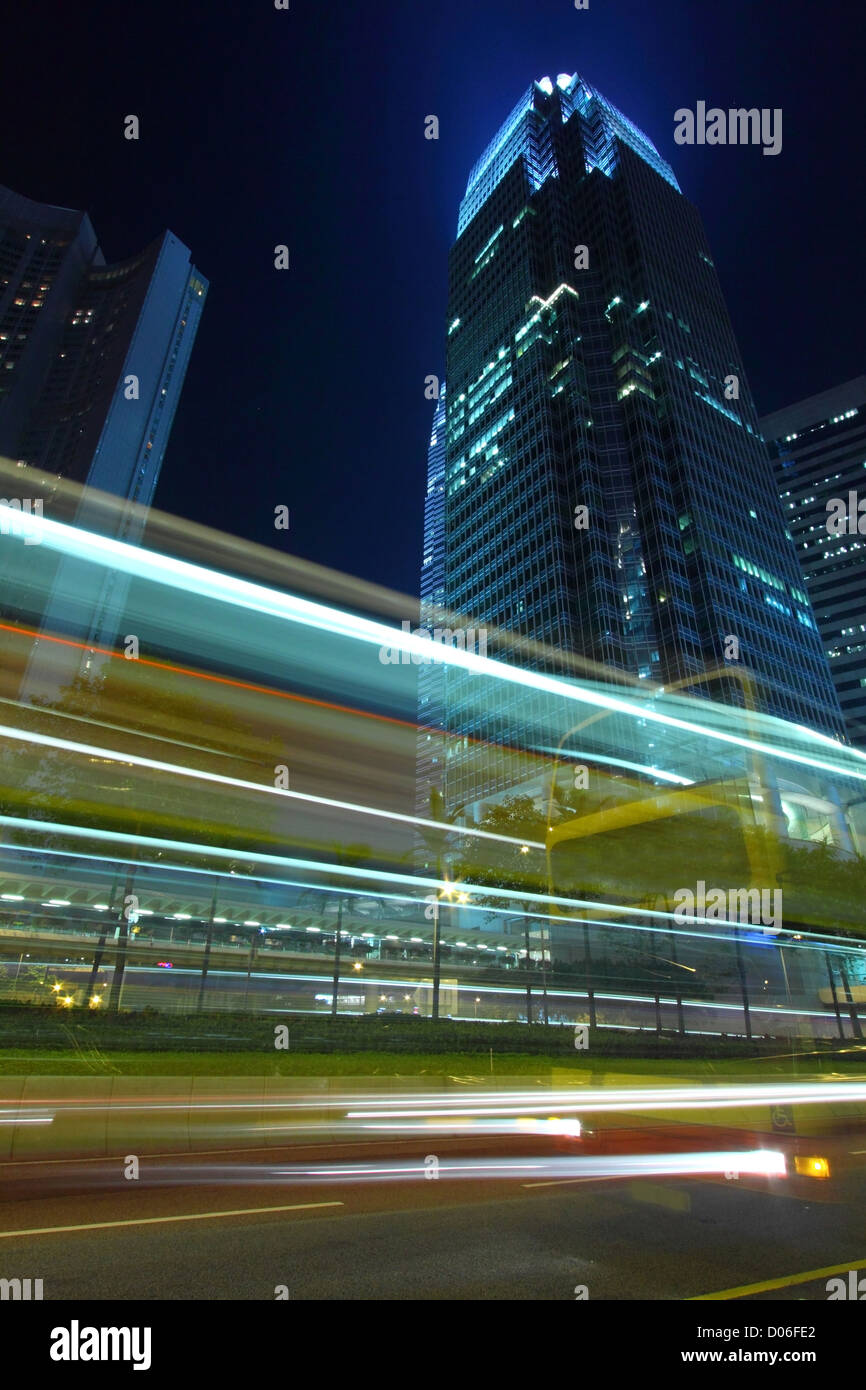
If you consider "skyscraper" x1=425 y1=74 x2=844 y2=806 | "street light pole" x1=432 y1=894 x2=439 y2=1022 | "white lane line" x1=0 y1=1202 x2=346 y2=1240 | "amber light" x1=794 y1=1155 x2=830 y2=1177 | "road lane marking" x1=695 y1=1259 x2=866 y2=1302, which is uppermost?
"skyscraper" x1=425 y1=74 x2=844 y2=806

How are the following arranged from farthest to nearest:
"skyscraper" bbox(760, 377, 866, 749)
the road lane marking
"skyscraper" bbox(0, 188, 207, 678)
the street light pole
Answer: "skyscraper" bbox(760, 377, 866, 749) < "skyscraper" bbox(0, 188, 207, 678) < the street light pole < the road lane marking

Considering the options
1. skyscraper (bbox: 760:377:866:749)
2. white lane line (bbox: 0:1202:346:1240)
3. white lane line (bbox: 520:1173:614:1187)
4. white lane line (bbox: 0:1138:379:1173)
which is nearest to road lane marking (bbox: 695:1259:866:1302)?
white lane line (bbox: 520:1173:614:1187)

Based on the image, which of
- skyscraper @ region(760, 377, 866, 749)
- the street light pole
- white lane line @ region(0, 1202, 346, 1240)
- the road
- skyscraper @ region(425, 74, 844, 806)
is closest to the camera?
the road

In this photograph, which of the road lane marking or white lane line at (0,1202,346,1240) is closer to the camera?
the road lane marking

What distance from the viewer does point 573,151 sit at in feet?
370

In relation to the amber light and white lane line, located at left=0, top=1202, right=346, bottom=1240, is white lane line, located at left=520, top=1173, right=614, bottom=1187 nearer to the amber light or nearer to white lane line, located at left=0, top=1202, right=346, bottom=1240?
the amber light

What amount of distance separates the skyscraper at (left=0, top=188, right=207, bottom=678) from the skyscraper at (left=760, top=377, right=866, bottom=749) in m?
126

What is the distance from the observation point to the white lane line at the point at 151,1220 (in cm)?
654

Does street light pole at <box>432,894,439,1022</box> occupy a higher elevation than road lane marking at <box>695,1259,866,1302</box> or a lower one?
higher

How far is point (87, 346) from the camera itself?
133875mm

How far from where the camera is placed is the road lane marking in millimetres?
5254

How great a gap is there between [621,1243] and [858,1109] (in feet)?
49.9

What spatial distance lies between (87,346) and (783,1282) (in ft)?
547
